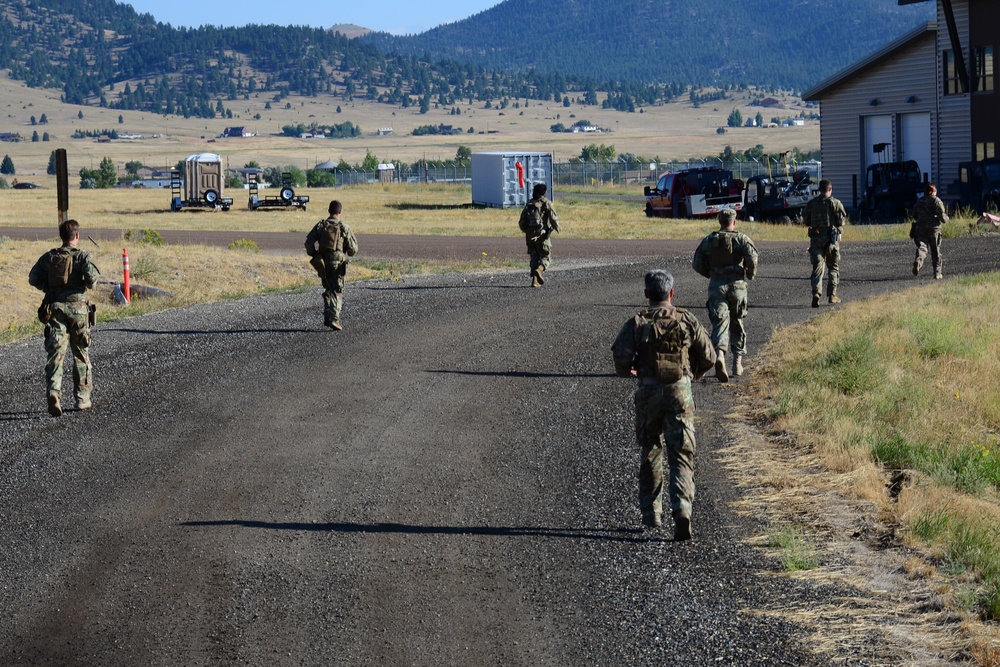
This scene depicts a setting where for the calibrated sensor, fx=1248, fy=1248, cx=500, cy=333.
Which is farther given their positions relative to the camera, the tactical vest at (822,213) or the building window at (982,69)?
the building window at (982,69)

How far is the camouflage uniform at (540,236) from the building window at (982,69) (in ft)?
90.6

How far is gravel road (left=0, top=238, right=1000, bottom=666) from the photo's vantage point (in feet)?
21.5

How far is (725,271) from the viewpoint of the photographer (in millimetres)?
12781

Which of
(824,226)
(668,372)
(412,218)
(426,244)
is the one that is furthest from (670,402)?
(412,218)

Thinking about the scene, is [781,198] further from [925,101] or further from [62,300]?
[62,300]

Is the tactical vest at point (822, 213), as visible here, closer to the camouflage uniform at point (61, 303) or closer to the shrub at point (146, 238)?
the camouflage uniform at point (61, 303)

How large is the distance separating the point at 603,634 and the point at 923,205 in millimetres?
16267

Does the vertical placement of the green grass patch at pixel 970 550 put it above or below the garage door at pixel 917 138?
below

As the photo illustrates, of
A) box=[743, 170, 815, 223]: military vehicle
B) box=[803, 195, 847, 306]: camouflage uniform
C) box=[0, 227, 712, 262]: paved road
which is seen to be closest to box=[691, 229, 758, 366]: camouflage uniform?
box=[803, 195, 847, 306]: camouflage uniform

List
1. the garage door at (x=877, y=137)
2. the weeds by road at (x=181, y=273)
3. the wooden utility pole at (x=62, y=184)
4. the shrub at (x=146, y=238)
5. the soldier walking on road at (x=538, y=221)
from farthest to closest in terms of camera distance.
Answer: the garage door at (x=877, y=137), the shrub at (x=146, y=238), the wooden utility pole at (x=62, y=184), the weeds by road at (x=181, y=273), the soldier walking on road at (x=538, y=221)

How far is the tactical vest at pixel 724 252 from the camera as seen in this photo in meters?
12.6

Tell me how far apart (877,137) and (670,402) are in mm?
43016

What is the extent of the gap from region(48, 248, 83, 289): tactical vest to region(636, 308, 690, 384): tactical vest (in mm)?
6392

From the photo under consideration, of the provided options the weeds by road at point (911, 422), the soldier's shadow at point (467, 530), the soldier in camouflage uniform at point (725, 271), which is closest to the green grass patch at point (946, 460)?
the weeds by road at point (911, 422)
